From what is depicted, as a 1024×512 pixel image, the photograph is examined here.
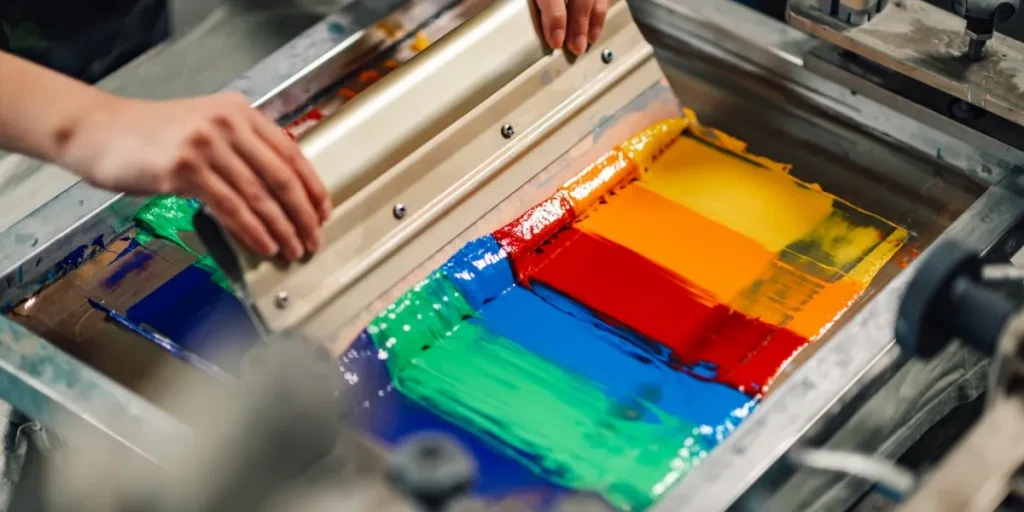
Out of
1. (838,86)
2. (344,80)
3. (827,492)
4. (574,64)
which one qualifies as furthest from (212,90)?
(827,492)

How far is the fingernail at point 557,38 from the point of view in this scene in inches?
52.9

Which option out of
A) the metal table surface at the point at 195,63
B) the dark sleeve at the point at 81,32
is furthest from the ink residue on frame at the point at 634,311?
the dark sleeve at the point at 81,32

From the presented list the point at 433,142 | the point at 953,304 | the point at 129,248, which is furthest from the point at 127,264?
the point at 953,304

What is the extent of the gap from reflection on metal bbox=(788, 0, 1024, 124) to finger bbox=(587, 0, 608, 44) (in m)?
0.25

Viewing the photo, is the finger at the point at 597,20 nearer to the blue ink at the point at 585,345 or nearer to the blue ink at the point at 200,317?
the blue ink at the point at 585,345

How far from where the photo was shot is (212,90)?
156 cm

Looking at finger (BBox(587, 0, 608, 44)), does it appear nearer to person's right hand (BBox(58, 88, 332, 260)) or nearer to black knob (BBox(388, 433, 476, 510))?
person's right hand (BBox(58, 88, 332, 260))

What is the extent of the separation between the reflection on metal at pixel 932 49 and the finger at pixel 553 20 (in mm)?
311

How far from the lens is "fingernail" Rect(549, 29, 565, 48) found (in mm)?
1345

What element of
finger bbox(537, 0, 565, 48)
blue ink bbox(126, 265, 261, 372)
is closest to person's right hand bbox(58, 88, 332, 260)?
blue ink bbox(126, 265, 261, 372)

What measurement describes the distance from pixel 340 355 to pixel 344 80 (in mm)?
437

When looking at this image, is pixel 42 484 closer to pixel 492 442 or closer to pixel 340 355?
pixel 340 355

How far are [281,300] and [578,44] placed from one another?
0.46m

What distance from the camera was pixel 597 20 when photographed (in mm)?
1371
